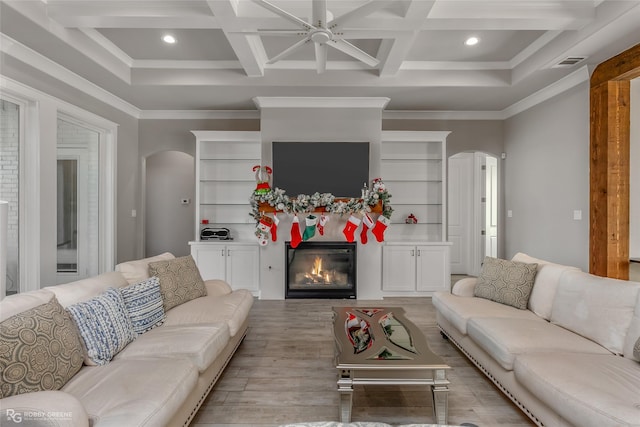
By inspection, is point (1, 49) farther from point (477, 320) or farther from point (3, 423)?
point (477, 320)

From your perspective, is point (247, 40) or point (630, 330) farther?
point (247, 40)

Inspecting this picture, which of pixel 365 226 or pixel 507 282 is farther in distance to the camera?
pixel 365 226

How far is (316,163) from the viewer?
4.78 m

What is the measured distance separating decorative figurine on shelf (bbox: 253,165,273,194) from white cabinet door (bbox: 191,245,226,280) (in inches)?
41.2

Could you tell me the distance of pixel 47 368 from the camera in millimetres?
1518

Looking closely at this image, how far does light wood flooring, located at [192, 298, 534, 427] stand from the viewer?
6.90 feet

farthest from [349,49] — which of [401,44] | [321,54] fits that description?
[401,44]

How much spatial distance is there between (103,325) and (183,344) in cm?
45

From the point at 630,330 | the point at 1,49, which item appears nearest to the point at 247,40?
the point at 1,49

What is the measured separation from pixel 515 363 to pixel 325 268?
3072 millimetres

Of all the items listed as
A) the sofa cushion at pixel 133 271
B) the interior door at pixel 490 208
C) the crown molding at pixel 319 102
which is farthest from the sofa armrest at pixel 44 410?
the interior door at pixel 490 208

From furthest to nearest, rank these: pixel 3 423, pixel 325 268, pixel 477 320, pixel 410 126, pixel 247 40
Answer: pixel 410 126 → pixel 325 268 → pixel 247 40 → pixel 477 320 → pixel 3 423

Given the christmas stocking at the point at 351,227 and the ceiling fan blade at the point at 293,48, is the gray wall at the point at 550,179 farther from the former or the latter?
the ceiling fan blade at the point at 293,48

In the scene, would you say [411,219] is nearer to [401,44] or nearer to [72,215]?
[401,44]
